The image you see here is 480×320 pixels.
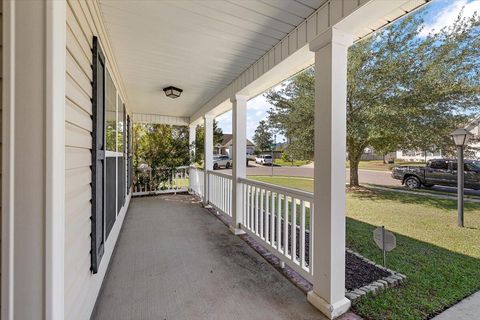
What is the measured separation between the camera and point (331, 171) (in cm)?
193

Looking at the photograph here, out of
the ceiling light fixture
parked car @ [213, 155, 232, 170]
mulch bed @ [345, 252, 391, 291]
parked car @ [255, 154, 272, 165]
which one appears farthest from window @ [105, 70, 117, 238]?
parked car @ [255, 154, 272, 165]

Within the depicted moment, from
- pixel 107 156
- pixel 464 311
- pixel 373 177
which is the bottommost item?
pixel 464 311

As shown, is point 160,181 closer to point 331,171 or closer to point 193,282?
point 193,282

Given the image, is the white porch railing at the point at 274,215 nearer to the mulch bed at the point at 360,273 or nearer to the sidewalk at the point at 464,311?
the mulch bed at the point at 360,273

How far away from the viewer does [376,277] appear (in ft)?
8.02

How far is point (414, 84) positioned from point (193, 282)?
778 cm

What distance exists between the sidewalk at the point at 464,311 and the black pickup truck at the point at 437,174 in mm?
8410

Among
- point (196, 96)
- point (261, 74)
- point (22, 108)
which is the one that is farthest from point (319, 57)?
point (196, 96)

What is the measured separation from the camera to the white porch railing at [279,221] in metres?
2.39

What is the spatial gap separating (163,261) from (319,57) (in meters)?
2.71

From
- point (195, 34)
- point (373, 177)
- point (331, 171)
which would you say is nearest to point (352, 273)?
point (331, 171)

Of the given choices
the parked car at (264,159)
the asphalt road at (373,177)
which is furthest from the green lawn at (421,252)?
the parked car at (264,159)

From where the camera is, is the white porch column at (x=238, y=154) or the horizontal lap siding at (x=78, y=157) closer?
the horizontal lap siding at (x=78, y=157)

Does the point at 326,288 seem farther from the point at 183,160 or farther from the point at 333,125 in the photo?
the point at 183,160
